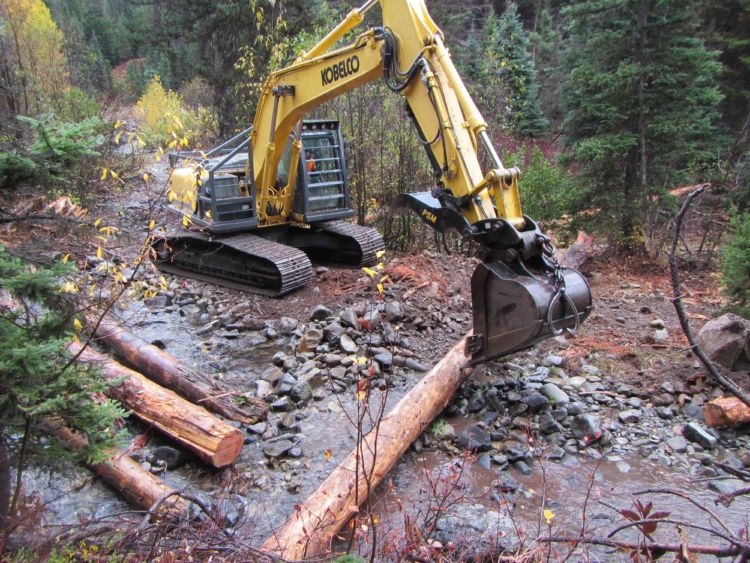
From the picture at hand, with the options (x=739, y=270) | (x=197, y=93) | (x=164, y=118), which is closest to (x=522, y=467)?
(x=739, y=270)

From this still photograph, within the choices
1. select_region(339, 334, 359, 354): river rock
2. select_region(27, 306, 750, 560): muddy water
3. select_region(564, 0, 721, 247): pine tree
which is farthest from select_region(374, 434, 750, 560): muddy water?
select_region(564, 0, 721, 247): pine tree

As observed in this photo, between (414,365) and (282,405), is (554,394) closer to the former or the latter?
(414,365)

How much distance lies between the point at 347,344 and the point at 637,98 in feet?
23.8

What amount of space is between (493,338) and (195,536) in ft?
8.89

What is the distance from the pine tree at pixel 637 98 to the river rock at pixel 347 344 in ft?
19.6

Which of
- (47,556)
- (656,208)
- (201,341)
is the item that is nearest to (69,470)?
(47,556)

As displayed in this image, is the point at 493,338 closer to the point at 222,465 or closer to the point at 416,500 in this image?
the point at 416,500

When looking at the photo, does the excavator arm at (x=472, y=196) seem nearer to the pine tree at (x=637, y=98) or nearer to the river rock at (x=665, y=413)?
the river rock at (x=665, y=413)

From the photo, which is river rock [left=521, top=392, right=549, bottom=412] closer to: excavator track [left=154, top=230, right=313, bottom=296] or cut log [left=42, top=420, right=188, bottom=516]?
cut log [left=42, top=420, right=188, bottom=516]

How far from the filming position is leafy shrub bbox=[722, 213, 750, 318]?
5.89 meters

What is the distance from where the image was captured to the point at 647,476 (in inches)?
166

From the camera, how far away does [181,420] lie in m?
4.39

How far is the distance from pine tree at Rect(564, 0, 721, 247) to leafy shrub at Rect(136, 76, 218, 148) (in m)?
9.13

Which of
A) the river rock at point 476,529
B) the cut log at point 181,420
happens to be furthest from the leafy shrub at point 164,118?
the river rock at point 476,529
